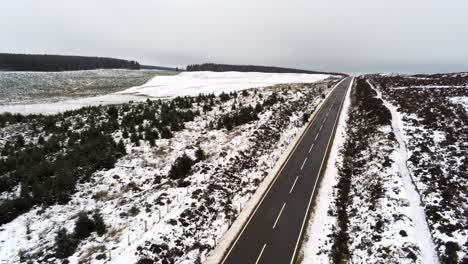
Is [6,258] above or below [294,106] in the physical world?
below

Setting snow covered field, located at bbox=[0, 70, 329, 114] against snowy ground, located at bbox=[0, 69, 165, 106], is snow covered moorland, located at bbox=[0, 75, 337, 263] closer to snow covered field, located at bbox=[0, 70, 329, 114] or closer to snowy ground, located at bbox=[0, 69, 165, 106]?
snow covered field, located at bbox=[0, 70, 329, 114]

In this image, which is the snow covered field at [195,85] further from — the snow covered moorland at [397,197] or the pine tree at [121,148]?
the snow covered moorland at [397,197]

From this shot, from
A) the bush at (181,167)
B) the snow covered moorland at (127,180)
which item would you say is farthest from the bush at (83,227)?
the bush at (181,167)

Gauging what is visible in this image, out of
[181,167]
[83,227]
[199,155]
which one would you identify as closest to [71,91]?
[199,155]

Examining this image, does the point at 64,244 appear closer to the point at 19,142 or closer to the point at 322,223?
the point at 322,223

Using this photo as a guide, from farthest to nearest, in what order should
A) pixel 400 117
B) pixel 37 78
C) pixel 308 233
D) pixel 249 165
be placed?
pixel 37 78 < pixel 400 117 < pixel 249 165 < pixel 308 233

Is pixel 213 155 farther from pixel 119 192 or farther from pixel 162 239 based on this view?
pixel 162 239

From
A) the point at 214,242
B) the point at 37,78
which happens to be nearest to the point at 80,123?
the point at 214,242
